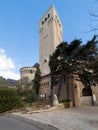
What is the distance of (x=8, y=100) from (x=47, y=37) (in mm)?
46010

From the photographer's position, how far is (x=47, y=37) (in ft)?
214

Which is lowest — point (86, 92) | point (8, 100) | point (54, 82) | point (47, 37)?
point (8, 100)

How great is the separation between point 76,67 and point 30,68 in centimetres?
4302

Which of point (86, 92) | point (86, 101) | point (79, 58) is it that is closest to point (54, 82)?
point (86, 92)

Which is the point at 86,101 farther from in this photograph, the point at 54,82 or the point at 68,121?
the point at 68,121

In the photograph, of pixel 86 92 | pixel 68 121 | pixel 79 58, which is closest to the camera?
pixel 68 121

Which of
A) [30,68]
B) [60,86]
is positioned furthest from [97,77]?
[30,68]

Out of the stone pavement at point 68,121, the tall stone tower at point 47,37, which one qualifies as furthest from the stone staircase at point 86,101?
the tall stone tower at point 47,37

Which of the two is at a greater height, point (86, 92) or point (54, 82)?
point (54, 82)

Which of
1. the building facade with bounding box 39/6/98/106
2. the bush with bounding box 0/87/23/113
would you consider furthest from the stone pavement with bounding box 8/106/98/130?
the building facade with bounding box 39/6/98/106

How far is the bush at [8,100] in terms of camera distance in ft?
68.1

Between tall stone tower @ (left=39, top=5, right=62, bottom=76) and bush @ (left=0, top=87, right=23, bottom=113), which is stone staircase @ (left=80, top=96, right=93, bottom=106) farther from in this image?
tall stone tower @ (left=39, top=5, right=62, bottom=76)

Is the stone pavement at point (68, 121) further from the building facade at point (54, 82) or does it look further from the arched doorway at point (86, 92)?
the arched doorway at point (86, 92)

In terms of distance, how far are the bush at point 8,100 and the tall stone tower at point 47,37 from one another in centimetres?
3764
